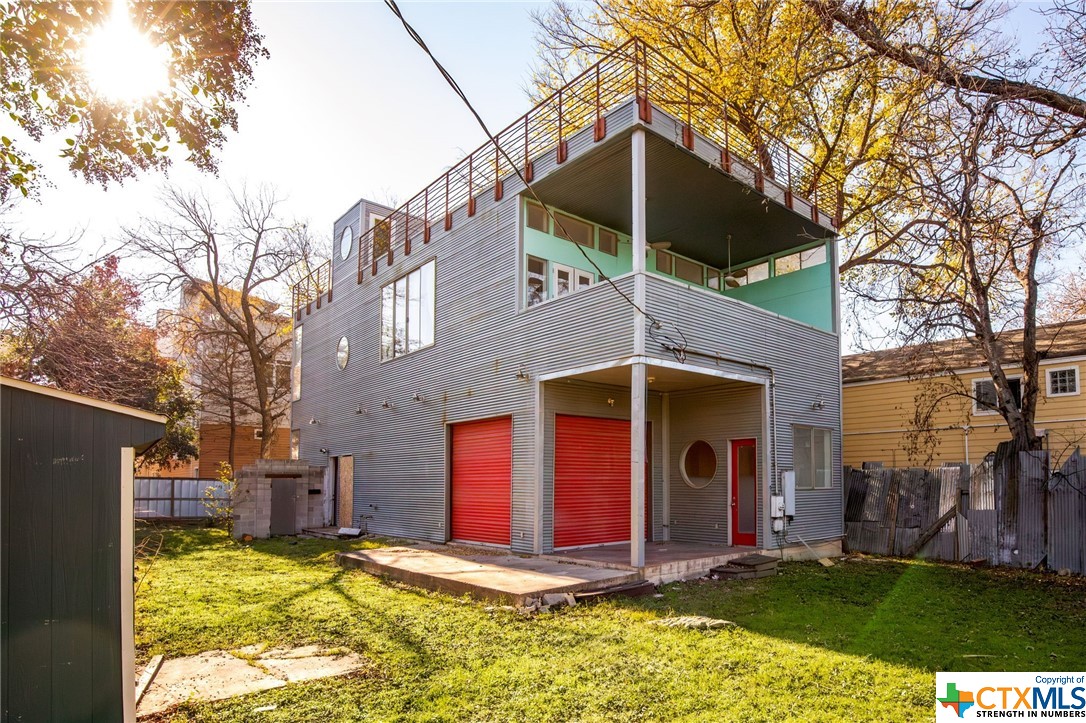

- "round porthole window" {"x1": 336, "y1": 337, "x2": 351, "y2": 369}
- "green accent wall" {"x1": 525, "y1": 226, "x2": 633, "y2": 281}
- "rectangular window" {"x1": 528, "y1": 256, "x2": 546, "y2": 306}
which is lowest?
"round porthole window" {"x1": 336, "y1": 337, "x2": 351, "y2": 369}

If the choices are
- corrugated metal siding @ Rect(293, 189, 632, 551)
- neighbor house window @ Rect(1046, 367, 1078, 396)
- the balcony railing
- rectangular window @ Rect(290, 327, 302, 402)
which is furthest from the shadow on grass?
rectangular window @ Rect(290, 327, 302, 402)

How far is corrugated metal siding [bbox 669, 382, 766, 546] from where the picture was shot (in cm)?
1351

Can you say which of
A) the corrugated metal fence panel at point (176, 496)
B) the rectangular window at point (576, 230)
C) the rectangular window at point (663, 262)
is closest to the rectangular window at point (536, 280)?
the rectangular window at point (576, 230)

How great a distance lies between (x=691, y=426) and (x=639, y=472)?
4.55 meters

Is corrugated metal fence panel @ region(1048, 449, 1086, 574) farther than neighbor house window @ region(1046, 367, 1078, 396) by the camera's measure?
No

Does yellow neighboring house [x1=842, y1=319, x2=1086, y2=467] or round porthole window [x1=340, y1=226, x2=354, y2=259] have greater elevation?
round porthole window [x1=340, y1=226, x2=354, y2=259]

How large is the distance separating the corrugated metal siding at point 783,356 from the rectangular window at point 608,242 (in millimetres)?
3364

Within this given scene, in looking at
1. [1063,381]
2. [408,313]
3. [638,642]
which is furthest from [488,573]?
[1063,381]

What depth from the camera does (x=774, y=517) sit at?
12.8 meters

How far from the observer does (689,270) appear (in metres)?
17.0

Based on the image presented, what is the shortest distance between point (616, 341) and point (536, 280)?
3.10 metres

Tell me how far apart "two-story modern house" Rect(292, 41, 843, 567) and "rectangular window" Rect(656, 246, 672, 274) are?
0.05m

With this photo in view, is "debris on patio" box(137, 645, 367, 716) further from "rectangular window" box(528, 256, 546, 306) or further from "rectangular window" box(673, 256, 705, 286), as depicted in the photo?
"rectangular window" box(673, 256, 705, 286)

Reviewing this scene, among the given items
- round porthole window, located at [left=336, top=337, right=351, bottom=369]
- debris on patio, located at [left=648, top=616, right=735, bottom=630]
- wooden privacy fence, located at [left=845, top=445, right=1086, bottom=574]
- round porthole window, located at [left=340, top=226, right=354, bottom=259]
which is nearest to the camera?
debris on patio, located at [left=648, top=616, right=735, bottom=630]
